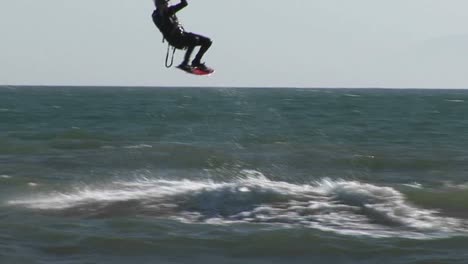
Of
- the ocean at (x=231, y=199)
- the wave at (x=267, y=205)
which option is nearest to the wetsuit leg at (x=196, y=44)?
the ocean at (x=231, y=199)

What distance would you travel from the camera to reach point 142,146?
3425 cm

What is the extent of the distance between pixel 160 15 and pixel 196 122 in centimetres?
3782

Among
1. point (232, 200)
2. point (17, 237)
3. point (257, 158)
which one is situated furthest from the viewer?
point (257, 158)

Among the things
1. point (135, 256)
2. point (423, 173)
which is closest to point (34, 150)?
point (423, 173)

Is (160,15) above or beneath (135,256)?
above

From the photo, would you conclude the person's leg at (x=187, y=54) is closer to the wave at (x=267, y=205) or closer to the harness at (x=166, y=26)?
the harness at (x=166, y=26)

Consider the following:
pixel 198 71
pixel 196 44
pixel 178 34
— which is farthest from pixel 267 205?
pixel 178 34

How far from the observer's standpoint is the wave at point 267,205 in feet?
54.6

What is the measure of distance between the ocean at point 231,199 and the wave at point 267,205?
0.09 ft

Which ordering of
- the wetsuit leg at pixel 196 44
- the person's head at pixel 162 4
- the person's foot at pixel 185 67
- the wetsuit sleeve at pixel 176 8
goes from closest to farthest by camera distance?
1. the wetsuit sleeve at pixel 176 8
2. the person's head at pixel 162 4
3. the wetsuit leg at pixel 196 44
4. the person's foot at pixel 185 67

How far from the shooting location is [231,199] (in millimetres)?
19156

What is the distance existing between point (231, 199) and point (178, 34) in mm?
6891

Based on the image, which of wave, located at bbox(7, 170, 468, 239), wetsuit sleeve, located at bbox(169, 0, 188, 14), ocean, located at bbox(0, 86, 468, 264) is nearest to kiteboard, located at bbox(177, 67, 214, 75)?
wetsuit sleeve, located at bbox(169, 0, 188, 14)

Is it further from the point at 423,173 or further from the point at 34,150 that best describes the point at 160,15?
the point at 34,150
